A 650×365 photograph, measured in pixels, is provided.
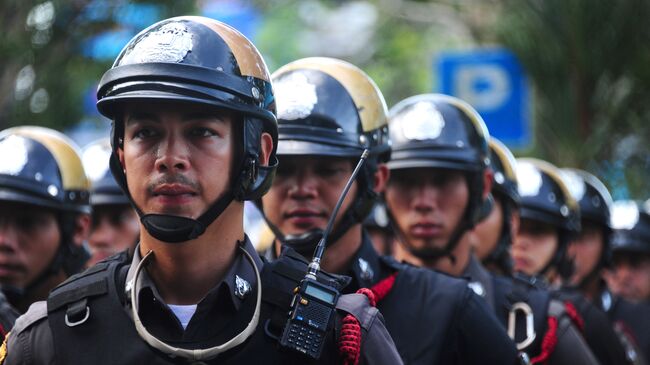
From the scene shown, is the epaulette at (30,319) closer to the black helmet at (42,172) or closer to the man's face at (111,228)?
the black helmet at (42,172)

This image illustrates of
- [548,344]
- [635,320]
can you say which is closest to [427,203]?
[548,344]

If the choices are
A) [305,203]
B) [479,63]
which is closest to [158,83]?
[305,203]

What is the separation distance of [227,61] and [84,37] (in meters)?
6.69

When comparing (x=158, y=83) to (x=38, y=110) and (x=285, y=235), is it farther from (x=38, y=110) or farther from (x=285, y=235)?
(x=38, y=110)

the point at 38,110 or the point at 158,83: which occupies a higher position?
the point at 158,83

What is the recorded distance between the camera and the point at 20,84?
415 inches

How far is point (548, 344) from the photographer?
664 centimetres

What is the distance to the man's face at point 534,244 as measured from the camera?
30.3ft

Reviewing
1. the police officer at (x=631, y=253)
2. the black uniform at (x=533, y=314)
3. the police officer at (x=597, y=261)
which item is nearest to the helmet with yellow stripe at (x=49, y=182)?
the black uniform at (x=533, y=314)

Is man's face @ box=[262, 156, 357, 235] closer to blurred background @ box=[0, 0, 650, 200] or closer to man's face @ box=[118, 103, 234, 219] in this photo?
man's face @ box=[118, 103, 234, 219]

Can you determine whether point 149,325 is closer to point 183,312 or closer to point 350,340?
point 183,312

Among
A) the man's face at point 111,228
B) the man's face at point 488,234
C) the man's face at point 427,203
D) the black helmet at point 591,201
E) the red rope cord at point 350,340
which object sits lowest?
the man's face at point 111,228

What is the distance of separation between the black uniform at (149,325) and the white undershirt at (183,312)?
0.04 metres

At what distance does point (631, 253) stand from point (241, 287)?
9022 mm
